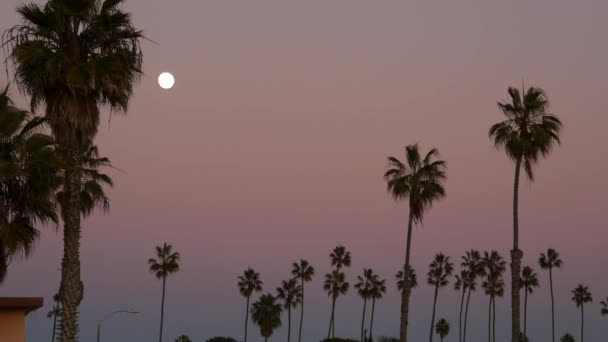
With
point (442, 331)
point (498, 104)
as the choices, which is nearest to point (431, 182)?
point (498, 104)

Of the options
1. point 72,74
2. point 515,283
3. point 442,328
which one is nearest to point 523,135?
point 515,283

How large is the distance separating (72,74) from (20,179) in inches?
147

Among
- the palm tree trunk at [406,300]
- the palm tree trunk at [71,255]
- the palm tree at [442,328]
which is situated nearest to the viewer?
the palm tree trunk at [71,255]

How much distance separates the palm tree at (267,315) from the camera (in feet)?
413

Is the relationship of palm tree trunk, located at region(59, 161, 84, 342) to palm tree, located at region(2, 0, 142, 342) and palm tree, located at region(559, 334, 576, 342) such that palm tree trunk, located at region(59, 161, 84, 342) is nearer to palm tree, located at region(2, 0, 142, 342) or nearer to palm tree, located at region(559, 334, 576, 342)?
palm tree, located at region(2, 0, 142, 342)

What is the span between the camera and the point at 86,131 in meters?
30.2

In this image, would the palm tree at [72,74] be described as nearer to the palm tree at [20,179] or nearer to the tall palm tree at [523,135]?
the palm tree at [20,179]

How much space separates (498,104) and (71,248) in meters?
29.6

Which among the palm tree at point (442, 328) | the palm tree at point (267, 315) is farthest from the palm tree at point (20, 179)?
the palm tree at point (442, 328)

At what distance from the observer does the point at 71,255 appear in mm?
29312

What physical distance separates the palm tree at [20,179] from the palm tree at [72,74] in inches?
23.7

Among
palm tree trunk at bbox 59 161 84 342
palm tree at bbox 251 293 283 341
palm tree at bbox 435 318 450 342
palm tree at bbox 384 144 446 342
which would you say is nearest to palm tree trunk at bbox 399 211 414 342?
palm tree at bbox 384 144 446 342

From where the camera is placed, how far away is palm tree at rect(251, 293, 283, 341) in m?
126

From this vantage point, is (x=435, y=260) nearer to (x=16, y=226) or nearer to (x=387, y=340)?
(x=387, y=340)
